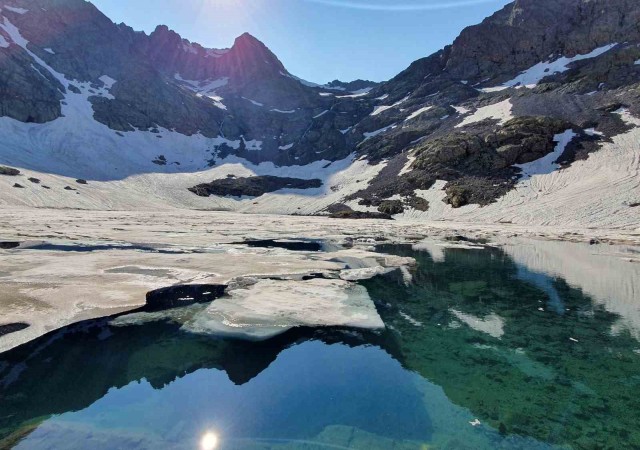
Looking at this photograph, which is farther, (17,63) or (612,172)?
(17,63)

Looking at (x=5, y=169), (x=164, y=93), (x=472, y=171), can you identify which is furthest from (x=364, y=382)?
(x=164, y=93)

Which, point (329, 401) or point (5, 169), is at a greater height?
point (5, 169)

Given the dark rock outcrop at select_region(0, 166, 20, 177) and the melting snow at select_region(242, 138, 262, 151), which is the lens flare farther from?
the melting snow at select_region(242, 138, 262, 151)

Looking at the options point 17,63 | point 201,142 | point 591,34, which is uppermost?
point 591,34

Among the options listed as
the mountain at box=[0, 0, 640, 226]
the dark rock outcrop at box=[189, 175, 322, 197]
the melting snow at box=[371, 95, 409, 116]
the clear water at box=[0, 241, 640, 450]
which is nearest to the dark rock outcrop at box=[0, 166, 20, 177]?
the mountain at box=[0, 0, 640, 226]

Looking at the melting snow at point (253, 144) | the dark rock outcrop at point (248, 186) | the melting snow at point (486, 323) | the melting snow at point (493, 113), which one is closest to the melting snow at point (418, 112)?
the melting snow at point (493, 113)

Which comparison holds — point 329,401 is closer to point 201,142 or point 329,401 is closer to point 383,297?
point 383,297

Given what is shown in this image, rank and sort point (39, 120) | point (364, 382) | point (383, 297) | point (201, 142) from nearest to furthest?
point (364, 382), point (383, 297), point (39, 120), point (201, 142)
